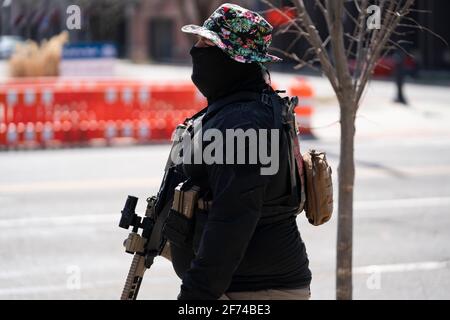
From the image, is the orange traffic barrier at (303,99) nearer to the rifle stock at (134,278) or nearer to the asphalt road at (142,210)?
the asphalt road at (142,210)

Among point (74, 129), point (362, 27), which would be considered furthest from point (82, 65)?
point (362, 27)

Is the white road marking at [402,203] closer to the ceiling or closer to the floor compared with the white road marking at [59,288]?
closer to the floor

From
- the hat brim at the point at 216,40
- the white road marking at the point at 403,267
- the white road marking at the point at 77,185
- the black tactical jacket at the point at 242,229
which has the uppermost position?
the hat brim at the point at 216,40

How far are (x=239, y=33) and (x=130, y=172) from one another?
32.3 ft

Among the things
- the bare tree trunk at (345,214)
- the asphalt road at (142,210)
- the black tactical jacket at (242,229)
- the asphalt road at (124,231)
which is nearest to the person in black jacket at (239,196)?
the black tactical jacket at (242,229)

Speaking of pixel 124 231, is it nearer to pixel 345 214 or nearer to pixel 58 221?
pixel 58 221

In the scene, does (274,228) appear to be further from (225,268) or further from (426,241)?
(426,241)

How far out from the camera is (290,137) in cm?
323

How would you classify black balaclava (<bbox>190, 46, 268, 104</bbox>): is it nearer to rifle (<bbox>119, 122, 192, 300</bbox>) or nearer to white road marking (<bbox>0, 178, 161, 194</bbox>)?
rifle (<bbox>119, 122, 192, 300</bbox>)

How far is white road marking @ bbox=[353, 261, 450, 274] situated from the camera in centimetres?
775

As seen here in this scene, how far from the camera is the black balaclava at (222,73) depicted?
3207 mm

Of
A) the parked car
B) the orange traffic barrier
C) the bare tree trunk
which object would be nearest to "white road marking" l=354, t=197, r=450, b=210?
the bare tree trunk

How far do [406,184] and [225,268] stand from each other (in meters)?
9.33
